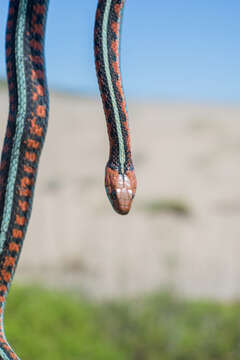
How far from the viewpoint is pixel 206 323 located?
9578mm

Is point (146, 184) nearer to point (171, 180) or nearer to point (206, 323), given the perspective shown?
point (171, 180)

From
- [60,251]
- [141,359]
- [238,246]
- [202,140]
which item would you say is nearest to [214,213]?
[238,246]

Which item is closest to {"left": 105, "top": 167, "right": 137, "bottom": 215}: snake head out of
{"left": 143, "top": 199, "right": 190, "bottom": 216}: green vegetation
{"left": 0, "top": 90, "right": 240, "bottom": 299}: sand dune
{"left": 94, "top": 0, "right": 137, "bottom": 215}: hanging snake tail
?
{"left": 94, "top": 0, "right": 137, "bottom": 215}: hanging snake tail

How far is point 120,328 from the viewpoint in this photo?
31.0 ft

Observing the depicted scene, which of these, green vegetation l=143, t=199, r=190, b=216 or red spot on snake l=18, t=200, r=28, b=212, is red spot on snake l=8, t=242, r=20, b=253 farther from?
green vegetation l=143, t=199, r=190, b=216

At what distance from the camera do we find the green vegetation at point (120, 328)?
8.06 m

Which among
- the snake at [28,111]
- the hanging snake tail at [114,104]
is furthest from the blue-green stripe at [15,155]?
the hanging snake tail at [114,104]

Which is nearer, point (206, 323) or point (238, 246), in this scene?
point (206, 323)

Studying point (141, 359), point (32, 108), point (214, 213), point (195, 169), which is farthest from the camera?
point (195, 169)

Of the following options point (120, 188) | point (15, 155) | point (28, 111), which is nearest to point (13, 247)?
point (15, 155)

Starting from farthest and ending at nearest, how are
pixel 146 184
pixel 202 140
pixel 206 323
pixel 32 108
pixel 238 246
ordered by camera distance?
pixel 202 140 < pixel 146 184 < pixel 238 246 < pixel 206 323 < pixel 32 108

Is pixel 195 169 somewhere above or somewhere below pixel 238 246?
above

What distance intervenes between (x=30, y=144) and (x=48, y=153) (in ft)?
90.1

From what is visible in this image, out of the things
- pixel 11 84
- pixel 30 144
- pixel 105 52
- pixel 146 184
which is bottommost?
pixel 146 184
